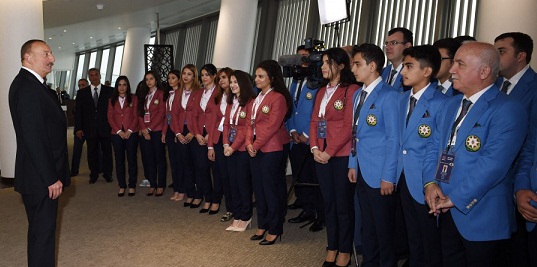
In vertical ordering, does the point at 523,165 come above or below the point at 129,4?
below

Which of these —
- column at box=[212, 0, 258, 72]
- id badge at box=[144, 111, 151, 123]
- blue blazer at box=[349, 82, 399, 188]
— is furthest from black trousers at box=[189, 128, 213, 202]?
column at box=[212, 0, 258, 72]

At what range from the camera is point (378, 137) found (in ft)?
10.0

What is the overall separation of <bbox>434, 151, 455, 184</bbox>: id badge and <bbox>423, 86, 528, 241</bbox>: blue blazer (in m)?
0.02

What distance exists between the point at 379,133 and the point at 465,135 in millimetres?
810

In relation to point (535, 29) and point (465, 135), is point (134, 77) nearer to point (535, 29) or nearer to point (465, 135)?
point (535, 29)

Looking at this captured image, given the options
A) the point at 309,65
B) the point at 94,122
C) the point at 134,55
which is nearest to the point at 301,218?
the point at 309,65

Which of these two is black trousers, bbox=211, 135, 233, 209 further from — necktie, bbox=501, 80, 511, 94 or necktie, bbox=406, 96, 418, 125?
necktie, bbox=501, 80, 511, 94

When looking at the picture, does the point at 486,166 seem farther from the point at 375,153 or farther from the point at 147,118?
the point at 147,118

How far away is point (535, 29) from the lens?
14.0 ft

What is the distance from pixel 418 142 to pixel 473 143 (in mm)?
450

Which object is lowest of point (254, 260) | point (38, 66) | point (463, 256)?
point (254, 260)

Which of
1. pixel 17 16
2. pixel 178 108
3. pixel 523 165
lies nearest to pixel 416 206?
pixel 523 165

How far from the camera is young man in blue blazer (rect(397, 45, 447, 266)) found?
2668mm

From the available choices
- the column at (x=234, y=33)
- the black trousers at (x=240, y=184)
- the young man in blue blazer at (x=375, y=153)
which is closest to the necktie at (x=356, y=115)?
the young man in blue blazer at (x=375, y=153)
